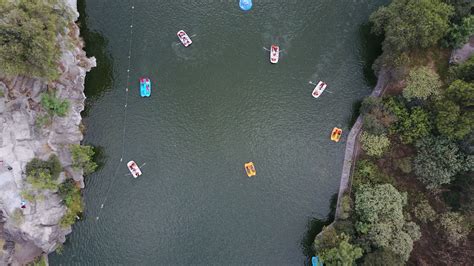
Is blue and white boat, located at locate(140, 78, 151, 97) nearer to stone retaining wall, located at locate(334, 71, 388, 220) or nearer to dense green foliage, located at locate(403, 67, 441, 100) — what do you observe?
stone retaining wall, located at locate(334, 71, 388, 220)

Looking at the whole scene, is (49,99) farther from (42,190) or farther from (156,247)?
(156,247)

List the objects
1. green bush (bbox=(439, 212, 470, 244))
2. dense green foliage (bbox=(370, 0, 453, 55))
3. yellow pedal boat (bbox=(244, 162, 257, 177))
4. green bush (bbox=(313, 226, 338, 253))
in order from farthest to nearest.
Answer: yellow pedal boat (bbox=(244, 162, 257, 177)) → dense green foliage (bbox=(370, 0, 453, 55)) → green bush (bbox=(313, 226, 338, 253)) → green bush (bbox=(439, 212, 470, 244))

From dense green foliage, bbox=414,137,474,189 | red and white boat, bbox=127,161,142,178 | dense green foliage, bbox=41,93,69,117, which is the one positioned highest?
dense green foliage, bbox=414,137,474,189

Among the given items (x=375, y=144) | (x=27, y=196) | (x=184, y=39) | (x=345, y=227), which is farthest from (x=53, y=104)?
(x=375, y=144)

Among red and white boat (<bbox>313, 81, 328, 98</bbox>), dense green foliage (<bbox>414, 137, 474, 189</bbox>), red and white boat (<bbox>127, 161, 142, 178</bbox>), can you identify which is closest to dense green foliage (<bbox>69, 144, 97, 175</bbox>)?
red and white boat (<bbox>127, 161, 142, 178</bbox>)

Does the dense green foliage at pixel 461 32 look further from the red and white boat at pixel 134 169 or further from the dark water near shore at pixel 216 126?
the red and white boat at pixel 134 169

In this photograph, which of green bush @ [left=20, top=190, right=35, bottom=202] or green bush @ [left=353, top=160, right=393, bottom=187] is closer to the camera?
green bush @ [left=20, top=190, right=35, bottom=202]

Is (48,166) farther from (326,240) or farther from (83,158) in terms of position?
(326,240)
